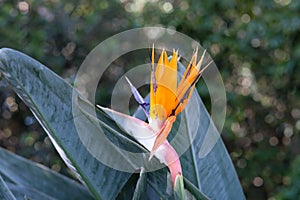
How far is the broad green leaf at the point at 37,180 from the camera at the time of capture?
948 millimetres

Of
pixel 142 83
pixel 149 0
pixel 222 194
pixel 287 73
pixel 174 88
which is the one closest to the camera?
pixel 174 88

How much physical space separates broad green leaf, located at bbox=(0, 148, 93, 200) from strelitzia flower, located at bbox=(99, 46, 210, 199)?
32 centimetres

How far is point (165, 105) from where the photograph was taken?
67cm

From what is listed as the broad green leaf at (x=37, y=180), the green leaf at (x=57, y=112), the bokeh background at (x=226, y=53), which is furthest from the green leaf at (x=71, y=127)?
the bokeh background at (x=226, y=53)

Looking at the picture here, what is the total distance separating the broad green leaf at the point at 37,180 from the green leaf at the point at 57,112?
0.16 meters

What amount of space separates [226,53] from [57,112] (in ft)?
4.42

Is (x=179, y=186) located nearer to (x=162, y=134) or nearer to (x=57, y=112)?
(x=162, y=134)

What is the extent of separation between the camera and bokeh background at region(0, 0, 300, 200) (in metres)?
1.87

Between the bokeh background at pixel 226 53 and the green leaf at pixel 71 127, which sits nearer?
the green leaf at pixel 71 127

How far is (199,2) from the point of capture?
1986mm

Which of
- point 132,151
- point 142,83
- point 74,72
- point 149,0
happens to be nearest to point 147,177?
Result: point 132,151

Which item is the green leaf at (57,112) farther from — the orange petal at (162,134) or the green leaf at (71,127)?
the orange petal at (162,134)

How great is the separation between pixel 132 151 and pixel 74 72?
1202 millimetres

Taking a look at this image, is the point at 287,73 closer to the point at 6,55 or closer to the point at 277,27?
the point at 277,27
